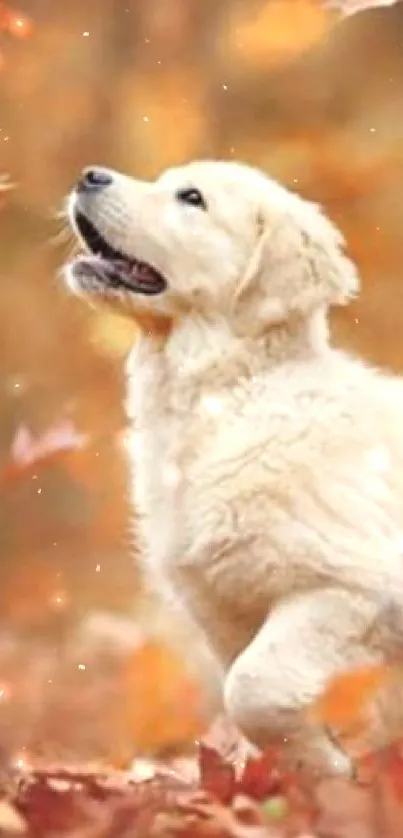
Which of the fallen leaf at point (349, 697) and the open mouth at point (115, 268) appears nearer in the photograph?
the fallen leaf at point (349, 697)

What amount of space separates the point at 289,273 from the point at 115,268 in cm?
20

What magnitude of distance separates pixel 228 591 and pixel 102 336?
336 mm

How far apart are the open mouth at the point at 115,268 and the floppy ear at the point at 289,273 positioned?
10cm

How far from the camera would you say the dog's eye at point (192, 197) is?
61.5 inches

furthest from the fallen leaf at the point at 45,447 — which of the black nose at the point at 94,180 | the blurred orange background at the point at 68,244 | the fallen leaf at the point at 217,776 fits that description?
the fallen leaf at the point at 217,776

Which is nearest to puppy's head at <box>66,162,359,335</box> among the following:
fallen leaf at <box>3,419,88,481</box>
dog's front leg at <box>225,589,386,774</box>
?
fallen leaf at <box>3,419,88,481</box>

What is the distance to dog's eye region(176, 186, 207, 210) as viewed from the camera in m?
1.56

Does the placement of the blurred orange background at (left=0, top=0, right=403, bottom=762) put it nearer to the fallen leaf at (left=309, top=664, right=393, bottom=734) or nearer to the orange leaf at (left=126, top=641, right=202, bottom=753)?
the orange leaf at (left=126, top=641, right=202, bottom=753)

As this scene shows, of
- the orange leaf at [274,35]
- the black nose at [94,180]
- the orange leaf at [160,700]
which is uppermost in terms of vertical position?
the orange leaf at [274,35]

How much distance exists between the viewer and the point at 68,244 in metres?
1.62

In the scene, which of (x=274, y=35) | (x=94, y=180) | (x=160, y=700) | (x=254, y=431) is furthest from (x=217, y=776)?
(x=274, y=35)

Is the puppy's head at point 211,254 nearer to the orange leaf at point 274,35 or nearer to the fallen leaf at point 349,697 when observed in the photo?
the orange leaf at point 274,35

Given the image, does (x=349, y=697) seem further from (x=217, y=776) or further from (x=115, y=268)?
(x=115, y=268)

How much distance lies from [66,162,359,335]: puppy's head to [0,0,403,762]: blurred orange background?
0.15ft
